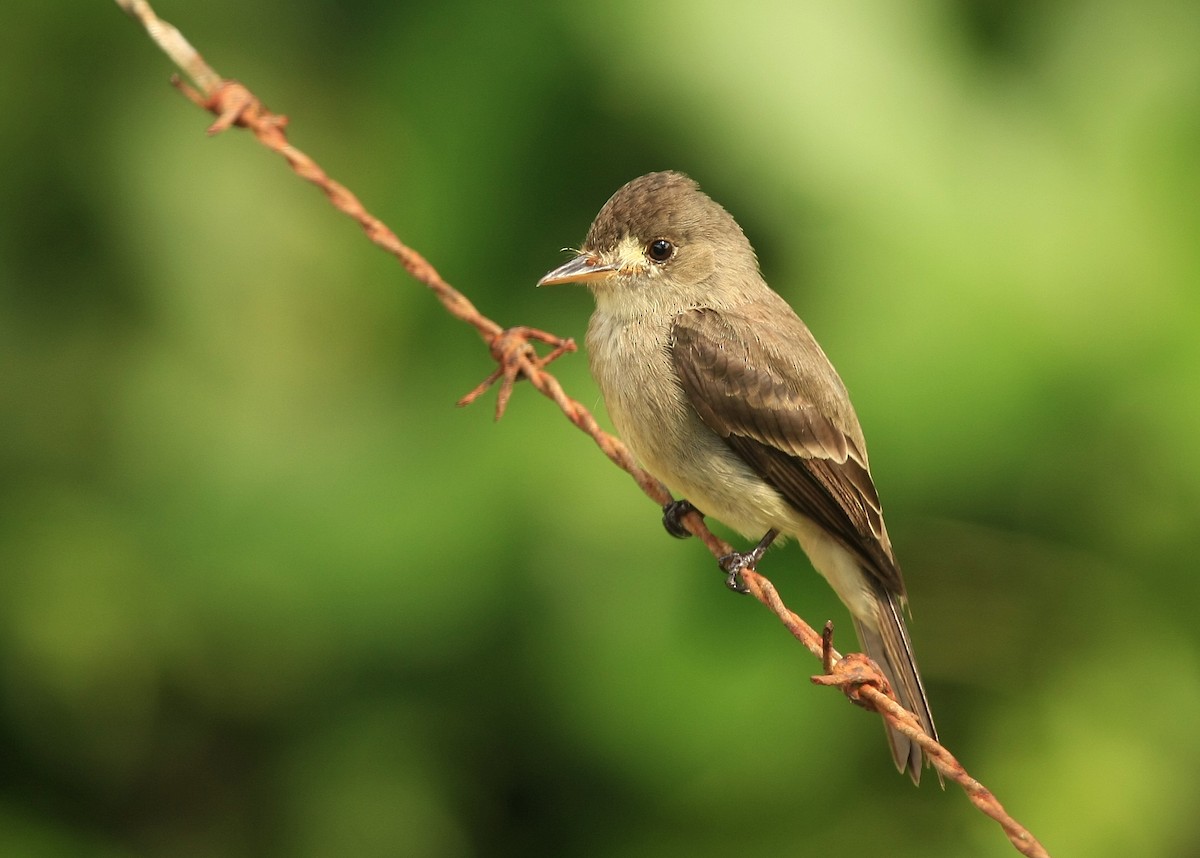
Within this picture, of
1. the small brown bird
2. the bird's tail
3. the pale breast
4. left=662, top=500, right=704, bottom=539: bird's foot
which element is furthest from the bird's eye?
the bird's tail

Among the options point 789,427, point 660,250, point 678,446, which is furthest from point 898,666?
point 660,250

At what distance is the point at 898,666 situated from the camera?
360cm

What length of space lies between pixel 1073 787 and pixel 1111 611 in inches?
20.0

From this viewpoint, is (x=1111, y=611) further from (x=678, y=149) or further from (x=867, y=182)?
(x=678, y=149)

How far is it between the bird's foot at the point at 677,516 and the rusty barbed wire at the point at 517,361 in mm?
508

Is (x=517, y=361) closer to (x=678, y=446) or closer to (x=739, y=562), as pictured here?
(x=678, y=446)

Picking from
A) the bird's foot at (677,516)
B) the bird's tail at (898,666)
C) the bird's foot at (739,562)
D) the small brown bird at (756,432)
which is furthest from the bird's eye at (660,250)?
the bird's tail at (898,666)

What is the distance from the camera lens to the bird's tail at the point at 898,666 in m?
3.45

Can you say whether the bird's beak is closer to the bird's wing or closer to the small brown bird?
the small brown bird

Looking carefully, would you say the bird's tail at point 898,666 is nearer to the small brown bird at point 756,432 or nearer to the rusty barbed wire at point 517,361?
the small brown bird at point 756,432

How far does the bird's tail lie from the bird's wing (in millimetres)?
69

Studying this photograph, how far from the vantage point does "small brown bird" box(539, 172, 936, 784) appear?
3543 millimetres

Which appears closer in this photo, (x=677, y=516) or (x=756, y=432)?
(x=756, y=432)

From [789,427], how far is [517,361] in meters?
0.77
